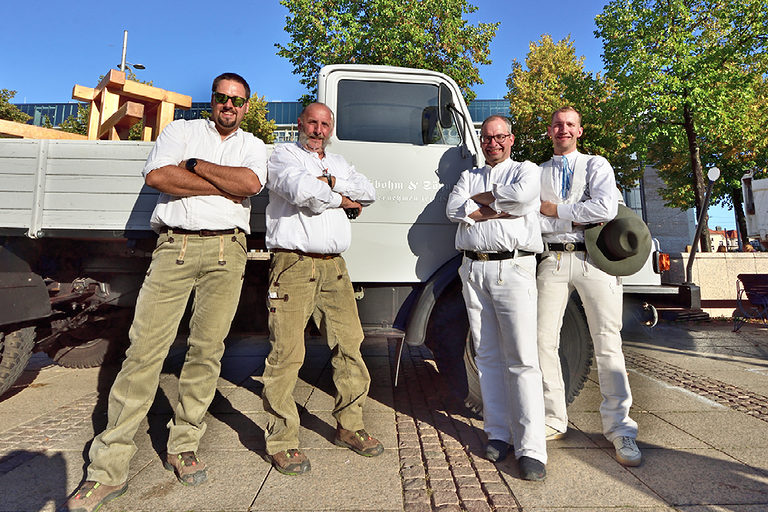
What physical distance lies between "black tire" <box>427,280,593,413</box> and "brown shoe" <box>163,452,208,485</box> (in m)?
1.58

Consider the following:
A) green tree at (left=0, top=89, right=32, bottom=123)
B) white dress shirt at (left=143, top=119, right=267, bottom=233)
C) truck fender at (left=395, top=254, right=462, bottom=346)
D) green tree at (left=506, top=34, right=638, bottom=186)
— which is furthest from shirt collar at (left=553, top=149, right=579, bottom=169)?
green tree at (left=0, top=89, right=32, bottom=123)

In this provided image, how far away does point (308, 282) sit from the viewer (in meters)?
2.40

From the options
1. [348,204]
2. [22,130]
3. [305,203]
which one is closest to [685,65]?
[348,204]

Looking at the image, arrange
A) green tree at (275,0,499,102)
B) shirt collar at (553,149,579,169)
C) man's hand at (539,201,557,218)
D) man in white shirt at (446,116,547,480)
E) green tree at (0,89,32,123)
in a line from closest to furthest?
man in white shirt at (446,116,547,480) → man's hand at (539,201,557,218) → shirt collar at (553,149,579,169) → green tree at (275,0,499,102) → green tree at (0,89,32,123)

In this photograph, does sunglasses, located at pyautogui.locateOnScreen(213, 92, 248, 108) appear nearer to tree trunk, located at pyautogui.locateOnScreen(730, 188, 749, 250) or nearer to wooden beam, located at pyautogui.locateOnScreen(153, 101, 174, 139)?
wooden beam, located at pyautogui.locateOnScreen(153, 101, 174, 139)

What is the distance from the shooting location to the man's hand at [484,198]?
2.48 metres

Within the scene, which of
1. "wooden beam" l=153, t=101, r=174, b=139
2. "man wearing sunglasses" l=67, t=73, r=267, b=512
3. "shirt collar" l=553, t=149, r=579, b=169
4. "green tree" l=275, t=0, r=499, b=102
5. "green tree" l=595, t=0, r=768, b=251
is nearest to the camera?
"man wearing sunglasses" l=67, t=73, r=267, b=512

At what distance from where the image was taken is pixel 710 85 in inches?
465

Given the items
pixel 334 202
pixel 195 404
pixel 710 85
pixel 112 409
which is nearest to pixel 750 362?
pixel 334 202

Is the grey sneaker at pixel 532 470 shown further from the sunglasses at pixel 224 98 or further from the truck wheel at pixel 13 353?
the truck wheel at pixel 13 353

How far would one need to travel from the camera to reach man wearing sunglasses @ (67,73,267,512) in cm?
216

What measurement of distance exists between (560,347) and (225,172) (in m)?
2.39

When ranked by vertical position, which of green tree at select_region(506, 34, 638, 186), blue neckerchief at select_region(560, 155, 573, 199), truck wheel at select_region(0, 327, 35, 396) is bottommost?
truck wheel at select_region(0, 327, 35, 396)

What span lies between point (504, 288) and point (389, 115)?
1.58 metres
